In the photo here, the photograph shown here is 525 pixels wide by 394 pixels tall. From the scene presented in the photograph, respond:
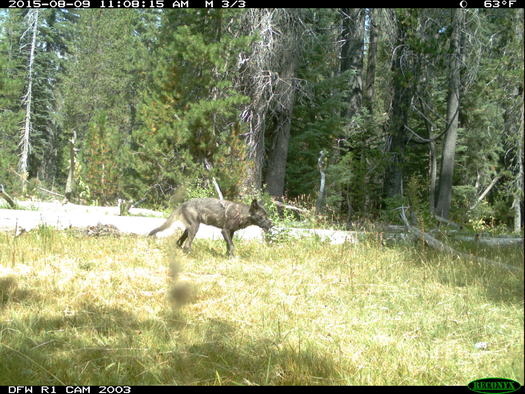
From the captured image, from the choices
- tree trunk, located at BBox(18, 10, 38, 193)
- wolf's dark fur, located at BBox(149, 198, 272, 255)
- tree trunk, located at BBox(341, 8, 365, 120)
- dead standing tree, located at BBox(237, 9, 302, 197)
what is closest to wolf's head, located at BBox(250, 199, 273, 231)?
wolf's dark fur, located at BBox(149, 198, 272, 255)

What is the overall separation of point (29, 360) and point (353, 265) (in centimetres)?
456

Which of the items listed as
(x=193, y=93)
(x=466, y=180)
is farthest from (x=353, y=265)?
(x=466, y=180)

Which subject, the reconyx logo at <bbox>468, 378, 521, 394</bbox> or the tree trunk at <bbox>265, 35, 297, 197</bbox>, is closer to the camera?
the reconyx logo at <bbox>468, 378, 521, 394</bbox>

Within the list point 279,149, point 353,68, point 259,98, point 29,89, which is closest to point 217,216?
point 259,98

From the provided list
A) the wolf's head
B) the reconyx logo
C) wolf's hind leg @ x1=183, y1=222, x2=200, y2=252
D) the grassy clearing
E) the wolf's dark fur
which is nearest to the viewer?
the reconyx logo

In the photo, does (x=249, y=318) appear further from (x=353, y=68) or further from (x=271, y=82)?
(x=353, y=68)

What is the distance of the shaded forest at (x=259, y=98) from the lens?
7840mm

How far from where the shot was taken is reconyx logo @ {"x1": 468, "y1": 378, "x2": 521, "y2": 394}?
5.62 feet

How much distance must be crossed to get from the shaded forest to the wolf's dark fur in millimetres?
3022

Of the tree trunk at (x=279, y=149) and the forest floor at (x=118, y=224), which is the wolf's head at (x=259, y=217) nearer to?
the forest floor at (x=118, y=224)

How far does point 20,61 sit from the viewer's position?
58.5ft

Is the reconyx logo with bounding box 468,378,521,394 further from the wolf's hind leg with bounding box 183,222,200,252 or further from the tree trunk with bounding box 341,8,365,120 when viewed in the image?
the tree trunk with bounding box 341,8,365,120

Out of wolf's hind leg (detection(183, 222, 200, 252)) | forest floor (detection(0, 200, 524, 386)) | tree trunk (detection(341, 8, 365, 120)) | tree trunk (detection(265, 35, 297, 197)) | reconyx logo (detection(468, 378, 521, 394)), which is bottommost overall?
forest floor (detection(0, 200, 524, 386))

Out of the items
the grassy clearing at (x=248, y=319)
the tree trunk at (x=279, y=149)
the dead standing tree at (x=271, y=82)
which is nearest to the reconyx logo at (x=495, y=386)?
the grassy clearing at (x=248, y=319)
